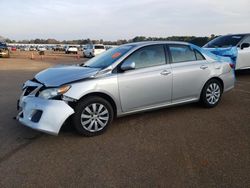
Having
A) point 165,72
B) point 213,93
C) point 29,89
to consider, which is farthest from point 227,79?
point 29,89

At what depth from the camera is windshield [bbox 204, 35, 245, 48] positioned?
A: 34.9ft

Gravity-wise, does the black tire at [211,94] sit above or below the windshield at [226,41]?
below

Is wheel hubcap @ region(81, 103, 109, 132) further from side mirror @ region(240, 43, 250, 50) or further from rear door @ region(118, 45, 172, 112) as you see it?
side mirror @ region(240, 43, 250, 50)

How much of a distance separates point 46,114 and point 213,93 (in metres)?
3.77

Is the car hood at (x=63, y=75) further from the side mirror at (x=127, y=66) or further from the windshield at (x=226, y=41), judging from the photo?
the windshield at (x=226, y=41)

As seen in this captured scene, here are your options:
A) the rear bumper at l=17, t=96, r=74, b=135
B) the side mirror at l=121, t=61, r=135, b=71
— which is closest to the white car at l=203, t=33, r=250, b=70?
the side mirror at l=121, t=61, r=135, b=71

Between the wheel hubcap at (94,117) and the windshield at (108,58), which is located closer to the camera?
the wheel hubcap at (94,117)

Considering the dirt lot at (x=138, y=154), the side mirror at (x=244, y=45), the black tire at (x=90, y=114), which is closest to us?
the dirt lot at (x=138, y=154)

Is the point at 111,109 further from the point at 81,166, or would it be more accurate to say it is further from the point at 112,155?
the point at 81,166

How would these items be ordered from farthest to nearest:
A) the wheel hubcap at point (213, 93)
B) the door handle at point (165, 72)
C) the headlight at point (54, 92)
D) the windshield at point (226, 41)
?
1. the windshield at point (226, 41)
2. the wheel hubcap at point (213, 93)
3. the door handle at point (165, 72)
4. the headlight at point (54, 92)

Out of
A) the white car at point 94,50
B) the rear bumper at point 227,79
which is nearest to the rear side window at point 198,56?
the rear bumper at point 227,79

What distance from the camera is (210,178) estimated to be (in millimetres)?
3189

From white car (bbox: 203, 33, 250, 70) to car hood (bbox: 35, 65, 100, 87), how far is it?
7294 millimetres

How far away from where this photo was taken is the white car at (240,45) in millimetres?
10319
